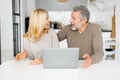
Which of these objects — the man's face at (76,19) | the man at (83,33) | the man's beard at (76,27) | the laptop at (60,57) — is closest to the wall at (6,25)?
the man at (83,33)

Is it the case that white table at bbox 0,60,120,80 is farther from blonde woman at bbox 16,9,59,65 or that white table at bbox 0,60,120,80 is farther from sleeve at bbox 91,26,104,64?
blonde woman at bbox 16,9,59,65

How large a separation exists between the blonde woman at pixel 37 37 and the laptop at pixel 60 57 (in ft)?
0.93

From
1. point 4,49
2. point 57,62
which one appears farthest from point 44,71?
point 4,49

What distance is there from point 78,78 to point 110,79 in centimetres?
22

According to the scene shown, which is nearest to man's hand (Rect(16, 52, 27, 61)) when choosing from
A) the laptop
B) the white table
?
the white table

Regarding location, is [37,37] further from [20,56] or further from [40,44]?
[20,56]

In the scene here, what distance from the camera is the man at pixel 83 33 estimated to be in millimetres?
2418

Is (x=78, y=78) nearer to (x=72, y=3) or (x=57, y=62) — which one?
(x=57, y=62)

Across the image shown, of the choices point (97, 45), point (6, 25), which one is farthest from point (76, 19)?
point (6, 25)

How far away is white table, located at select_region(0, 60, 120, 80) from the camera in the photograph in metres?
1.68

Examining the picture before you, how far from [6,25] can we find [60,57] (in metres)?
3.59

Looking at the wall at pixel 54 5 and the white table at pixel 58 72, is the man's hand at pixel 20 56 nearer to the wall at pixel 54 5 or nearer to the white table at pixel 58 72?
the white table at pixel 58 72

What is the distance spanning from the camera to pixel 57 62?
1938 millimetres

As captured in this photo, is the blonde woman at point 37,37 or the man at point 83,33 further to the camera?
the man at point 83,33
